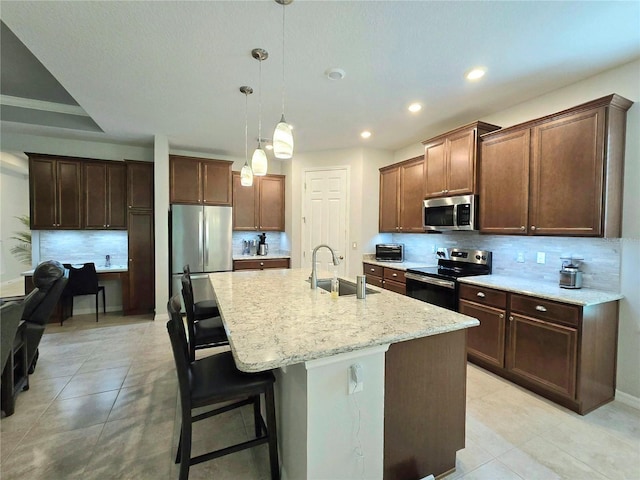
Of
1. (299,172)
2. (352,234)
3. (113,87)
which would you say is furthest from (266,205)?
(113,87)

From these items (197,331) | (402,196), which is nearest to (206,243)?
(197,331)

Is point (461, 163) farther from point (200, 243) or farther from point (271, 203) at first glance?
point (200, 243)

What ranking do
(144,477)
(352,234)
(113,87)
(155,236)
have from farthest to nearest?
(352,234) → (155,236) → (113,87) → (144,477)

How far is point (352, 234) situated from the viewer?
188 inches

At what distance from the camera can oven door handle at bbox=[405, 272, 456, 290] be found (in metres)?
3.12

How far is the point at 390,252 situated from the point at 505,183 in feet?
6.66

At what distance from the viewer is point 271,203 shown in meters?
5.45

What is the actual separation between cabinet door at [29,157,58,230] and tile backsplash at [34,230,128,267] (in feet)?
1.15

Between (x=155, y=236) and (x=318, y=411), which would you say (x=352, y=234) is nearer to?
(x=155, y=236)

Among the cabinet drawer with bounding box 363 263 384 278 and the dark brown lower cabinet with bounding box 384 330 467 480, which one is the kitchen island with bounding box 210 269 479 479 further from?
the cabinet drawer with bounding box 363 263 384 278

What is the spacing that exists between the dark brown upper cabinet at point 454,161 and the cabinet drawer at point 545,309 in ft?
4.13

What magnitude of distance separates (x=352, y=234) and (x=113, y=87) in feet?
11.5

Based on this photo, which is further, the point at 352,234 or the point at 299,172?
the point at 299,172

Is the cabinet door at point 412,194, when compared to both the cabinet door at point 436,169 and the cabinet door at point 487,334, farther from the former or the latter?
the cabinet door at point 487,334
